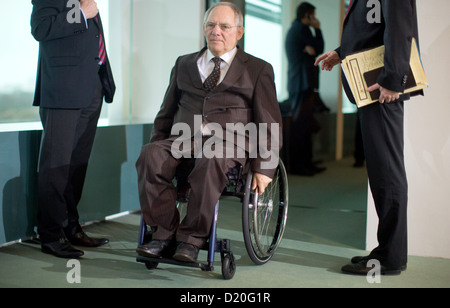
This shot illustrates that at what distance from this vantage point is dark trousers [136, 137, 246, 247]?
2.57 metres

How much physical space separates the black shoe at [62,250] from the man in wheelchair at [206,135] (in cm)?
58

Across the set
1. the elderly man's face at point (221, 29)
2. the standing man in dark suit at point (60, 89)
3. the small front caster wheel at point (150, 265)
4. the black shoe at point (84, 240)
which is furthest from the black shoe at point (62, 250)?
the elderly man's face at point (221, 29)

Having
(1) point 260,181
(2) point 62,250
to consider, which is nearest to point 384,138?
(1) point 260,181

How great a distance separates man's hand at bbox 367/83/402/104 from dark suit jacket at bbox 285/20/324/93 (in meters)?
1.57

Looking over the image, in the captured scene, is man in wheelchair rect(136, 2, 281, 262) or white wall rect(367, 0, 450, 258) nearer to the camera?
man in wheelchair rect(136, 2, 281, 262)

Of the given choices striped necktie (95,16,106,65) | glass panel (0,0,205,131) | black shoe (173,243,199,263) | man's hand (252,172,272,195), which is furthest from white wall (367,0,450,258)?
glass panel (0,0,205,131)

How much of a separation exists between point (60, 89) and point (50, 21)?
1.11 ft

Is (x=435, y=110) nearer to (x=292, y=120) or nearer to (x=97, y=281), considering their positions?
(x=292, y=120)

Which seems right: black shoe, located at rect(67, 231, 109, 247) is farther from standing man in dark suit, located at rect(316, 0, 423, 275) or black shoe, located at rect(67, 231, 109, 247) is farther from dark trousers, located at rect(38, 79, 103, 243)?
standing man in dark suit, located at rect(316, 0, 423, 275)

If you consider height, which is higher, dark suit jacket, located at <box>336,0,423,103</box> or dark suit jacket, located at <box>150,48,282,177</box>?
dark suit jacket, located at <box>336,0,423,103</box>

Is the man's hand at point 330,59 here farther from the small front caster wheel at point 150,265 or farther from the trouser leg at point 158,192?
the small front caster wheel at point 150,265
